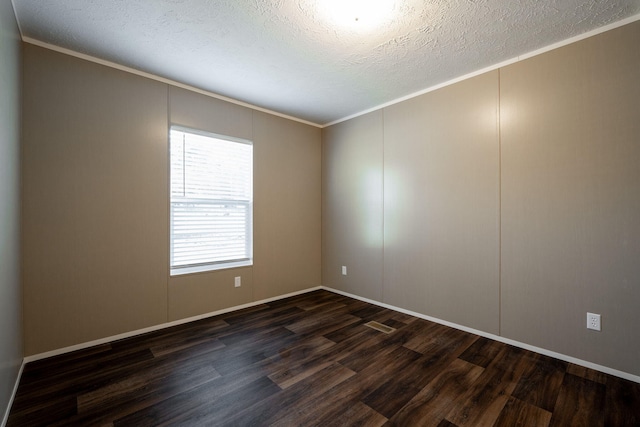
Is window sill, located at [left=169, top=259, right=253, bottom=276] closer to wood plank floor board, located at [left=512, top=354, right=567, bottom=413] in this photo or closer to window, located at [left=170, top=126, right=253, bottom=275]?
window, located at [left=170, top=126, right=253, bottom=275]

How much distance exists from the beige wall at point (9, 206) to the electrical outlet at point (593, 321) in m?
3.88

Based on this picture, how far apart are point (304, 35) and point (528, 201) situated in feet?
7.79

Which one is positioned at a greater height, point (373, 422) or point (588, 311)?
point (588, 311)

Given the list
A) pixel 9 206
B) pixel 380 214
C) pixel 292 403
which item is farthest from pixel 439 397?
pixel 9 206

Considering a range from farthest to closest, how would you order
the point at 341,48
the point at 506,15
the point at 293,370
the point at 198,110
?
the point at 198,110 < the point at 341,48 < the point at 293,370 < the point at 506,15

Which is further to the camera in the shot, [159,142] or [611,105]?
[159,142]

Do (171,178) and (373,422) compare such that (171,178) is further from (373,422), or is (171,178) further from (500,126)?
(500,126)

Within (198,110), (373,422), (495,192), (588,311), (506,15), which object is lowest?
(373,422)

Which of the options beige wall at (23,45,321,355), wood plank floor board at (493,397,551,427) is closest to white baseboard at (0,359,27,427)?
beige wall at (23,45,321,355)

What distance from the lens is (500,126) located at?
103 inches

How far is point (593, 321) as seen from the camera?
84.4 inches

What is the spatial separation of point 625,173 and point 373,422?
248 centimetres

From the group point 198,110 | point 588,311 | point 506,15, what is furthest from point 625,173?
Answer: point 198,110

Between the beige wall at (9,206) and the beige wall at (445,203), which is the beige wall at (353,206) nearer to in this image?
the beige wall at (445,203)
